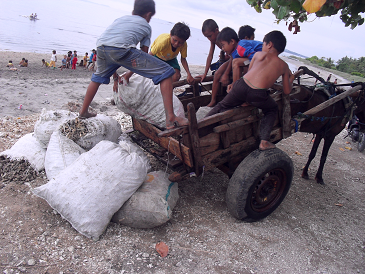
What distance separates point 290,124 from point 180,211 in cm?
163

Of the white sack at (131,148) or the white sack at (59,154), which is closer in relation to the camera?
the white sack at (59,154)

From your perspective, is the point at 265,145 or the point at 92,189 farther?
the point at 265,145

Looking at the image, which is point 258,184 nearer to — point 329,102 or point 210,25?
point 329,102

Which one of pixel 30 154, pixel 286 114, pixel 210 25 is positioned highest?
pixel 210 25

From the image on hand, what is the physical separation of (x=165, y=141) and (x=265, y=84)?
3.98 ft

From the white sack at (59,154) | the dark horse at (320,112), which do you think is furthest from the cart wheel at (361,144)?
the white sack at (59,154)

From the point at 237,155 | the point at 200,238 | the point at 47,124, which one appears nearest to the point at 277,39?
the point at 237,155

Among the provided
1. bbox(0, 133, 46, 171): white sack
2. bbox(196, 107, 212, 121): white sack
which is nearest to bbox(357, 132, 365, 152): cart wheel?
bbox(196, 107, 212, 121): white sack

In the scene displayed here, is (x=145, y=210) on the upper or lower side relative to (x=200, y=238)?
upper

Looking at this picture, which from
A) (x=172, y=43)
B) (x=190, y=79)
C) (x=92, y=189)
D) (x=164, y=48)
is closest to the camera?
(x=92, y=189)

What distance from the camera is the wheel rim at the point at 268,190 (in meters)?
2.77

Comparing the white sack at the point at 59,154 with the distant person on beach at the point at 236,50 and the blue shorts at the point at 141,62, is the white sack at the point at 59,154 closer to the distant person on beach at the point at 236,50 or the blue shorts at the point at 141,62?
the blue shorts at the point at 141,62

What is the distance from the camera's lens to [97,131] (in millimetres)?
3094

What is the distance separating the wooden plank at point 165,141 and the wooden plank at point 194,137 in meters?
0.06
